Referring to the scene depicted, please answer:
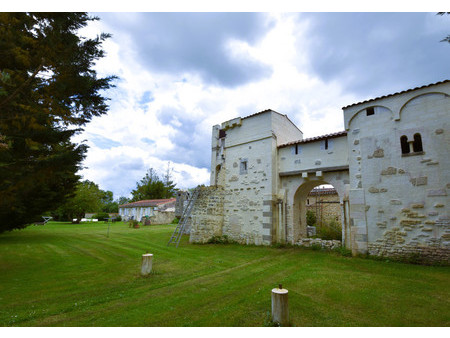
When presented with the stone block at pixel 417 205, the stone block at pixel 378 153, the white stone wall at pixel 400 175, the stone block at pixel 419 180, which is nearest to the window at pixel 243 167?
the white stone wall at pixel 400 175

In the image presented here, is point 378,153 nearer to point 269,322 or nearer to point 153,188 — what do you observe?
point 269,322

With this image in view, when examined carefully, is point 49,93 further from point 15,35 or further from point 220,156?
point 220,156

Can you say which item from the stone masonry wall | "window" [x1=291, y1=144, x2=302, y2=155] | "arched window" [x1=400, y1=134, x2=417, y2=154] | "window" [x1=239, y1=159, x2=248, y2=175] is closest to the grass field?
the stone masonry wall

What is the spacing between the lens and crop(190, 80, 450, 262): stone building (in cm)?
808

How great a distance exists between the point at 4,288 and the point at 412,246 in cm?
1265

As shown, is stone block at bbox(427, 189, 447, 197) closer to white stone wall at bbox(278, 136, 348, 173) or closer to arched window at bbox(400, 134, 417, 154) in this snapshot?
arched window at bbox(400, 134, 417, 154)

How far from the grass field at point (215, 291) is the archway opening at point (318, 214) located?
9.13ft

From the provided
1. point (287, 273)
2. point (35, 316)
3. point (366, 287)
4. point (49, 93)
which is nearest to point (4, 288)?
point (35, 316)

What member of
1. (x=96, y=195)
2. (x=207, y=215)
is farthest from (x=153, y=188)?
(x=207, y=215)

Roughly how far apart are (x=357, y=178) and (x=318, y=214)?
9987 millimetres

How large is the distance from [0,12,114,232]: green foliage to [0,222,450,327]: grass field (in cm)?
282

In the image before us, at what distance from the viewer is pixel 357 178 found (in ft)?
31.7

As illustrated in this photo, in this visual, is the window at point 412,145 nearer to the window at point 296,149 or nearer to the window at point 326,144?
the window at point 326,144

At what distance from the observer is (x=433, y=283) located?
234 inches
